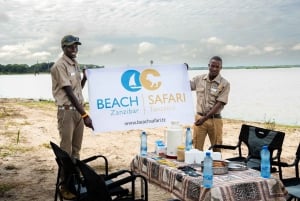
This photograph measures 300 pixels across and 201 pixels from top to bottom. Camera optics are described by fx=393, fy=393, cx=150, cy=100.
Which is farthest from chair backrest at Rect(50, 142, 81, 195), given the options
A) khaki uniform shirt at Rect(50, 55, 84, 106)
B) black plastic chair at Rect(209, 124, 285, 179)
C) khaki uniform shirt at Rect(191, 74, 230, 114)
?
khaki uniform shirt at Rect(191, 74, 230, 114)

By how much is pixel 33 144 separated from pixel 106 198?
21.5 ft

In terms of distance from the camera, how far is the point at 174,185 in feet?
12.4

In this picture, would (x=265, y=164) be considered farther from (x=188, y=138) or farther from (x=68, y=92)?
(x=68, y=92)

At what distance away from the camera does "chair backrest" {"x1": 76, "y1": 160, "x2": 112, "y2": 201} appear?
3516mm

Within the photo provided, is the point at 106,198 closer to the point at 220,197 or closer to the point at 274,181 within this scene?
the point at 220,197

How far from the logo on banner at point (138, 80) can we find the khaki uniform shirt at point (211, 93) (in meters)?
0.66

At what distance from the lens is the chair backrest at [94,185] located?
352 centimetres

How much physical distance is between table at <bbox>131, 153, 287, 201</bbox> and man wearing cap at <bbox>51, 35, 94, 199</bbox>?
1668 millimetres

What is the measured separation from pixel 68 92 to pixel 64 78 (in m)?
0.19

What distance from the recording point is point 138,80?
570cm

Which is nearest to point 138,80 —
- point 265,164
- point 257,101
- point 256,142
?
point 256,142

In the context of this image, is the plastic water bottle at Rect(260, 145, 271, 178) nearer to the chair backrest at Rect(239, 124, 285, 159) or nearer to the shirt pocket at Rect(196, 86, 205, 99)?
the chair backrest at Rect(239, 124, 285, 159)

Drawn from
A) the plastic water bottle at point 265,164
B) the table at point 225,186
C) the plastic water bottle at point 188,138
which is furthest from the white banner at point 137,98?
the plastic water bottle at point 265,164

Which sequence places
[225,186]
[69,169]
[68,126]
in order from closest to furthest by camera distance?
[225,186]
[69,169]
[68,126]
